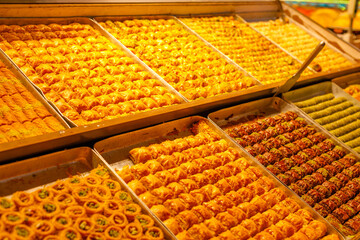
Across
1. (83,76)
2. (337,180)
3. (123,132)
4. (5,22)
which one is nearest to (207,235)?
(123,132)

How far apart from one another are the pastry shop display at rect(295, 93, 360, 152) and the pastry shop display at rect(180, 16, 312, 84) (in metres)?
0.53

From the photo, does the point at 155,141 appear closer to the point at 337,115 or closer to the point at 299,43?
the point at 337,115

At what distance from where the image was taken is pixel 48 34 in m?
3.61

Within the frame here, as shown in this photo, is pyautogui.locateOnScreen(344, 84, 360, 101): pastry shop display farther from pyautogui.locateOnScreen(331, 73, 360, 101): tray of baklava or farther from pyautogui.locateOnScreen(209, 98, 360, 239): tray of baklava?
pyautogui.locateOnScreen(209, 98, 360, 239): tray of baklava

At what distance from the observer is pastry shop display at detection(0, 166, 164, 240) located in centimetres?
183

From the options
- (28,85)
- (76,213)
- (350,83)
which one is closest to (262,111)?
(350,83)

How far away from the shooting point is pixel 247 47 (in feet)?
16.7

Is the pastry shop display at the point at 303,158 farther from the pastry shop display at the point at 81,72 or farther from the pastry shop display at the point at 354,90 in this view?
the pastry shop display at the point at 354,90

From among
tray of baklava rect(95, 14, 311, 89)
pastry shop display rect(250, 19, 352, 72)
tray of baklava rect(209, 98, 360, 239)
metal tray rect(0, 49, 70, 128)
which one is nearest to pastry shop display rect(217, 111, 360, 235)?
tray of baklava rect(209, 98, 360, 239)

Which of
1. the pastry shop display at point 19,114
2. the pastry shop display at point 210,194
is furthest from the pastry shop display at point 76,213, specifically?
the pastry shop display at point 19,114

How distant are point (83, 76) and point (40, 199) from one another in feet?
5.14

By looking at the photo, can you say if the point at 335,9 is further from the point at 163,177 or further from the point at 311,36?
the point at 163,177

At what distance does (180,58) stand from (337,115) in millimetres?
2040

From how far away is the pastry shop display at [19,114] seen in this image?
2.46 m
